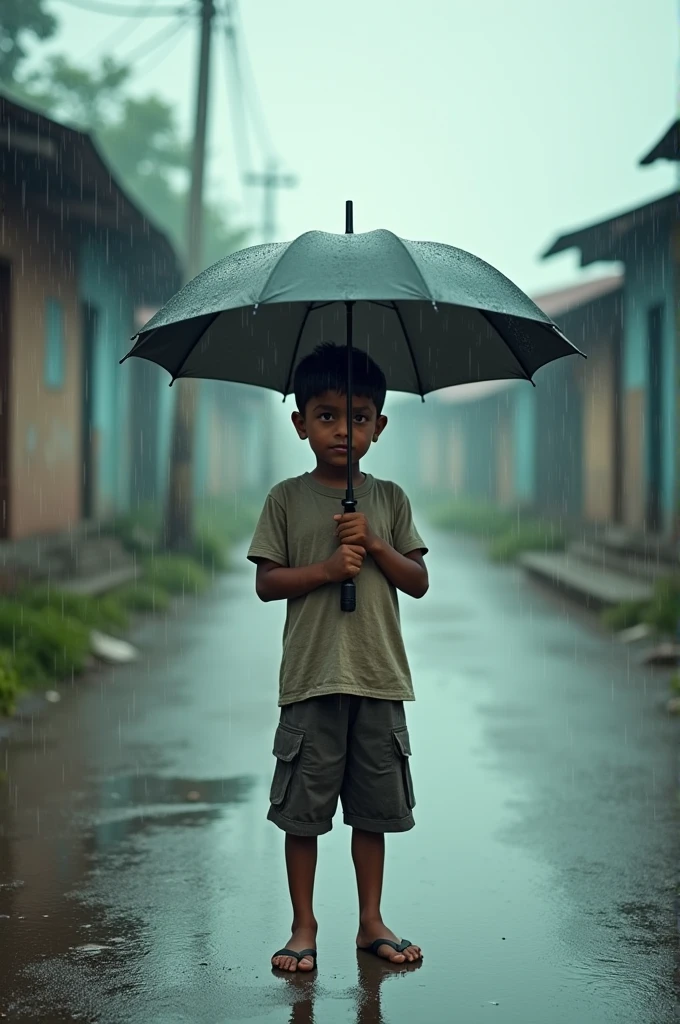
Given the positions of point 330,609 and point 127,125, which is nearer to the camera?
point 330,609

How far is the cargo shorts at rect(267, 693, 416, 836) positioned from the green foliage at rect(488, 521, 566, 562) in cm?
1571

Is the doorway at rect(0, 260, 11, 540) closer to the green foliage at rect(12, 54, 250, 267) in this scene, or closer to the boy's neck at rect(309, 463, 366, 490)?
the boy's neck at rect(309, 463, 366, 490)

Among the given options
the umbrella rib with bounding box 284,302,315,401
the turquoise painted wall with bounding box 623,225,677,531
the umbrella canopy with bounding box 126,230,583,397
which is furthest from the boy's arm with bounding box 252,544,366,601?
the turquoise painted wall with bounding box 623,225,677,531

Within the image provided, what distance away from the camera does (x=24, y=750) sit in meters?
6.47

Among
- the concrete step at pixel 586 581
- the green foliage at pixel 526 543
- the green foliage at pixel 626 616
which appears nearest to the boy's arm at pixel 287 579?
the green foliage at pixel 626 616


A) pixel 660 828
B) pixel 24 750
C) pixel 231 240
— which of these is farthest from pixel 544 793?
pixel 231 240

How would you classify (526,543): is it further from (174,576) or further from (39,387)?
(39,387)

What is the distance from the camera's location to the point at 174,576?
14.7m

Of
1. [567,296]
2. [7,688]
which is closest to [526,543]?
[567,296]

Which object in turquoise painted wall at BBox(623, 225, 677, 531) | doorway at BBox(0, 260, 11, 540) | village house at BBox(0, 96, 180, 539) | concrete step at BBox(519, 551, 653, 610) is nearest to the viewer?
village house at BBox(0, 96, 180, 539)

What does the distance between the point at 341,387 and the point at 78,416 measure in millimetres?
11250

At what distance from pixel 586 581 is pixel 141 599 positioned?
15.2ft

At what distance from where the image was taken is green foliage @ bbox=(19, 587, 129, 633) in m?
9.75

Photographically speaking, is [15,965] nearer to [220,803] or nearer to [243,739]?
[220,803]
